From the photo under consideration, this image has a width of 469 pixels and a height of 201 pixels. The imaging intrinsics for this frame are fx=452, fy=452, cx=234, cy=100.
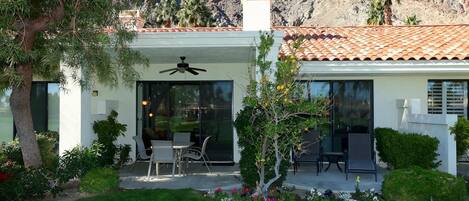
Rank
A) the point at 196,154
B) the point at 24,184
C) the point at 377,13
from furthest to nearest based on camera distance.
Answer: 1. the point at 377,13
2. the point at 196,154
3. the point at 24,184

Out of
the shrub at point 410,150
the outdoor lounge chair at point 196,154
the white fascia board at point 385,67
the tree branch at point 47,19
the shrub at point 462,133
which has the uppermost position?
the tree branch at point 47,19

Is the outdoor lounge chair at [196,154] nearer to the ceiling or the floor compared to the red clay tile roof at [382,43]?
nearer to the floor

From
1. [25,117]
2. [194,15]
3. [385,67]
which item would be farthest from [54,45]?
[194,15]

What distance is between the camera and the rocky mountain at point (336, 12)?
53781 mm

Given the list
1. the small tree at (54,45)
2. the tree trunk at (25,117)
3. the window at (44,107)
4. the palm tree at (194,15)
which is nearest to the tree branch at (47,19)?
the small tree at (54,45)

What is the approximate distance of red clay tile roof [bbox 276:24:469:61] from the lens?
39.3 feet

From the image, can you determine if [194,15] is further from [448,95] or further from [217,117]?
[448,95]

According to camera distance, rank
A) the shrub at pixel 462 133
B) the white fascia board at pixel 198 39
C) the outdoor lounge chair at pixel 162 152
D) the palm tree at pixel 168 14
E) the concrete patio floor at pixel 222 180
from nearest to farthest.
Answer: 1. the white fascia board at pixel 198 39
2. the concrete patio floor at pixel 222 180
3. the shrub at pixel 462 133
4. the outdoor lounge chair at pixel 162 152
5. the palm tree at pixel 168 14

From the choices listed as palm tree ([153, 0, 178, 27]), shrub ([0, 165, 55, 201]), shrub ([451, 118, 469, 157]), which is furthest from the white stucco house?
palm tree ([153, 0, 178, 27])

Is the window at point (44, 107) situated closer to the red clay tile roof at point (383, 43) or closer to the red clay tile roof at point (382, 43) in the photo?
the red clay tile roof at point (382, 43)

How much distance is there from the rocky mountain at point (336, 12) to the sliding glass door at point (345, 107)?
43087mm

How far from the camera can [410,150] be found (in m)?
9.89

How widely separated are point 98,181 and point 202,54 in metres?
4.25

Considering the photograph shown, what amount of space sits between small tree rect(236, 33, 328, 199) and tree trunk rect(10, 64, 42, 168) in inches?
160
